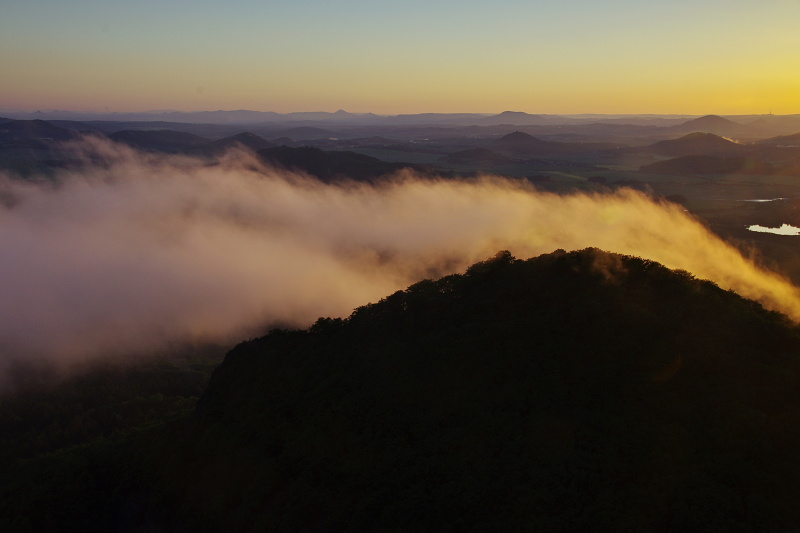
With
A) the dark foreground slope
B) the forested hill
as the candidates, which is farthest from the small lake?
the dark foreground slope

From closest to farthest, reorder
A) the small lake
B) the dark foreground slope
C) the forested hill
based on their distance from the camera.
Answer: the forested hill → the dark foreground slope → the small lake

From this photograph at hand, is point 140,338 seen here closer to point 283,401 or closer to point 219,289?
point 219,289

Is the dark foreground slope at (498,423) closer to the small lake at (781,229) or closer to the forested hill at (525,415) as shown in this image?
the forested hill at (525,415)

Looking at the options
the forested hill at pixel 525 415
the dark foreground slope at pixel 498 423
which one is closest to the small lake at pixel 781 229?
the forested hill at pixel 525 415

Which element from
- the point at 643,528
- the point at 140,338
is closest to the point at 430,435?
the point at 643,528

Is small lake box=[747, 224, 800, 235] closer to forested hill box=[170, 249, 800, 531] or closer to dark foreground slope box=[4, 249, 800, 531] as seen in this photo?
forested hill box=[170, 249, 800, 531]

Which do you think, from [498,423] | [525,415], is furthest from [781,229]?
[498,423]

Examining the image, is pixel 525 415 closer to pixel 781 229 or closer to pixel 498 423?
pixel 498 423
